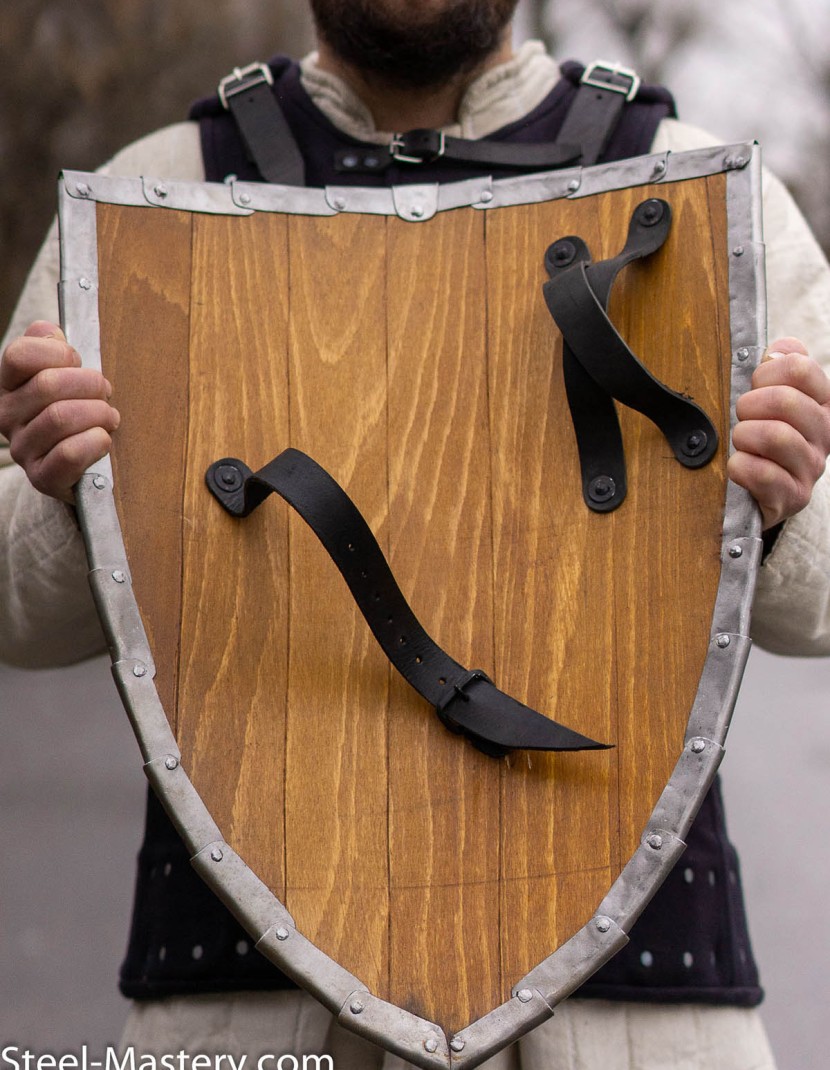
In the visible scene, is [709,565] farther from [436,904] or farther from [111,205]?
[111,205]

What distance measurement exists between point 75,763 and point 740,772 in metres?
2.11

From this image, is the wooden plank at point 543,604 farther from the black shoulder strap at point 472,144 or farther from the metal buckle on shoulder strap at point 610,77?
the metal buckle on shoulder strap at point 610,77

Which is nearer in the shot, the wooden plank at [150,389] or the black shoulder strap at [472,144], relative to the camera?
the wooden plank at [150,389]

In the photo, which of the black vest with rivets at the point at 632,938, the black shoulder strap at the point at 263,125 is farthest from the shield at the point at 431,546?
the black vest with rivets at the point at 632,938

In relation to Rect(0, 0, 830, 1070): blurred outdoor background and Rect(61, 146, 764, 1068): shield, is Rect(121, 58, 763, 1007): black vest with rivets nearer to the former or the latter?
Rect(61, 146, 764, 1068): shield

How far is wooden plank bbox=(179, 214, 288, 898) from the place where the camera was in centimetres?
118

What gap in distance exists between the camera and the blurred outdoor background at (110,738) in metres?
3.36

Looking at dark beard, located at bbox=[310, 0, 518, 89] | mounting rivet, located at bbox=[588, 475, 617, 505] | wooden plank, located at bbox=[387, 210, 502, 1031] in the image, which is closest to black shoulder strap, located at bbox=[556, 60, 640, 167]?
dark beard, located at bbox=[310, 0, 518, 89]

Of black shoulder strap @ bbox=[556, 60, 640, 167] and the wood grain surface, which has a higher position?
black shoulder strap @ bbox=[556, 60, 640, 167]

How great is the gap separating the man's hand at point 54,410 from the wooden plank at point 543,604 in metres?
0.37

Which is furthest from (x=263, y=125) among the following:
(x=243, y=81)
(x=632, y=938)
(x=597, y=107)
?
(x=632, y=938)

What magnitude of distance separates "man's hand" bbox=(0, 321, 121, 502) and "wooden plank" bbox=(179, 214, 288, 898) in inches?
3.7

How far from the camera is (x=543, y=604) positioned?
125 centimetres

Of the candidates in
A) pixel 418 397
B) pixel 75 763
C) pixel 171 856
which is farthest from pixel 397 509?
pixel 75 763
